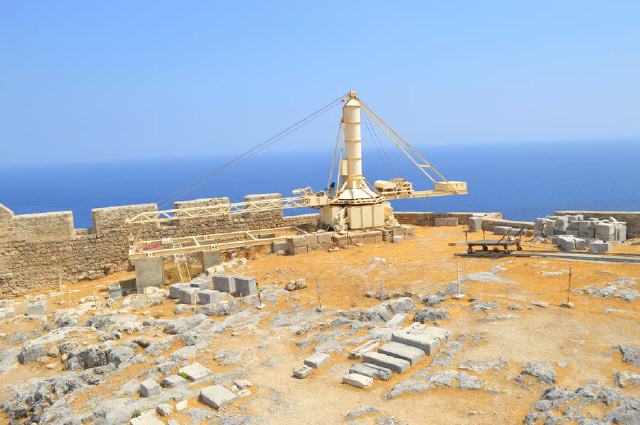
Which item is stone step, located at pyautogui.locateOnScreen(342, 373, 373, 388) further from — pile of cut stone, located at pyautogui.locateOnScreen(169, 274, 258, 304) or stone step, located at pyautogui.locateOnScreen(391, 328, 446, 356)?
pile of cut stone, located at pyautogui.locateOnScreen(169, 274, 258, 304)

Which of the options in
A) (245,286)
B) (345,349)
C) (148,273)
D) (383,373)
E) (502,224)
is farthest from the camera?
(502,224)

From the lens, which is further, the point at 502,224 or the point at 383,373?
the point at 502,224

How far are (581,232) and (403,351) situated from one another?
36.1ft

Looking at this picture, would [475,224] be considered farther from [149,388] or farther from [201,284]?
[149,388]

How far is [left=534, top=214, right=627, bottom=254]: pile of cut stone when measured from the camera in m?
15.4

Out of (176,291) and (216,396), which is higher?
(176,291)

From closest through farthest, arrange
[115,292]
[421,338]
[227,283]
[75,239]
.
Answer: [421,338] < [227,283] < [115,292] < [75,239]

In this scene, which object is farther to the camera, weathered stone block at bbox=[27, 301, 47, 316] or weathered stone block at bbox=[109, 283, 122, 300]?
weathered stone block at bbox=[109, 283, 122, 300]

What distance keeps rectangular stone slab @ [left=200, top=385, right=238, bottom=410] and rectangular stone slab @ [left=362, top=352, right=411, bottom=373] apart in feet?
7.49

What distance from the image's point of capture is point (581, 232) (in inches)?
666

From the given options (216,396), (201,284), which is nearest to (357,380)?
(216,396)

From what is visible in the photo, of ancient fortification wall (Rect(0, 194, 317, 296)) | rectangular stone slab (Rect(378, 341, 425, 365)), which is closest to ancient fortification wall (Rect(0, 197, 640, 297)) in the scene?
ancient fortification wall (Rect(0, 194, 317, 296))

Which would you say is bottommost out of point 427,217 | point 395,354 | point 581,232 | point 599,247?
point 395,354

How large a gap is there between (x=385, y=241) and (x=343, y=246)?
5.65ft
